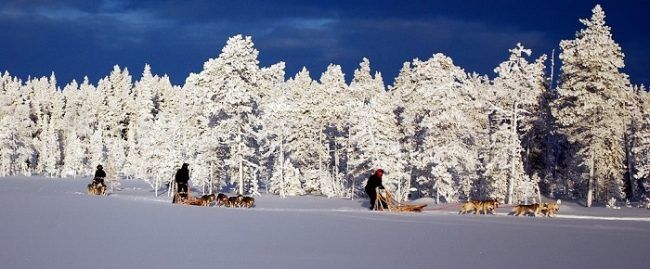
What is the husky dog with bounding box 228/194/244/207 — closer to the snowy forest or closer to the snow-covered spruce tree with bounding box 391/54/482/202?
the snowy forest

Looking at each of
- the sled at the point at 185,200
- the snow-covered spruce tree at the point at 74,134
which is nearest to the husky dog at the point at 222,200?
the sled at the point at 185,200

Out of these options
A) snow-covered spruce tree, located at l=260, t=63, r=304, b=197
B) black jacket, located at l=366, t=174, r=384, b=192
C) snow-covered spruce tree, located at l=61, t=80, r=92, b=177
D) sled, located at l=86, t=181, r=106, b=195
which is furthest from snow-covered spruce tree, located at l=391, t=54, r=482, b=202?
snow-covered spruce tree, located at l=61, t=80, r=92, b=177

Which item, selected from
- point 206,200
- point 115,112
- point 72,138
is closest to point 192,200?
point 206,200

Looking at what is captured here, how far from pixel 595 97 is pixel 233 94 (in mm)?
25316

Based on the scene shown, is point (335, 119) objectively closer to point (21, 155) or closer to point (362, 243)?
point (362, 243)

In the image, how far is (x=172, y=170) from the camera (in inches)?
1905

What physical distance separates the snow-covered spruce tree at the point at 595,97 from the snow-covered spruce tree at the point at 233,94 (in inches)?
881

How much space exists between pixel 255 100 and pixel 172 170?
358 inches

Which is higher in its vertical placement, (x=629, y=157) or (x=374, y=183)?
(x=629, y=157)

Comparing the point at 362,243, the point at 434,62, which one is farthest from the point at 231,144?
the point at 362,243

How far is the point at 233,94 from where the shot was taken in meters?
44.2

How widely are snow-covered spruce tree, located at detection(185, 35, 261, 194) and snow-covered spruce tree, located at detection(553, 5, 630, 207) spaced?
2238cm

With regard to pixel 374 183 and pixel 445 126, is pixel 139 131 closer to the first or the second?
pixel 445 126

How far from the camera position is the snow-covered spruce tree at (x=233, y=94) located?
146 feet
